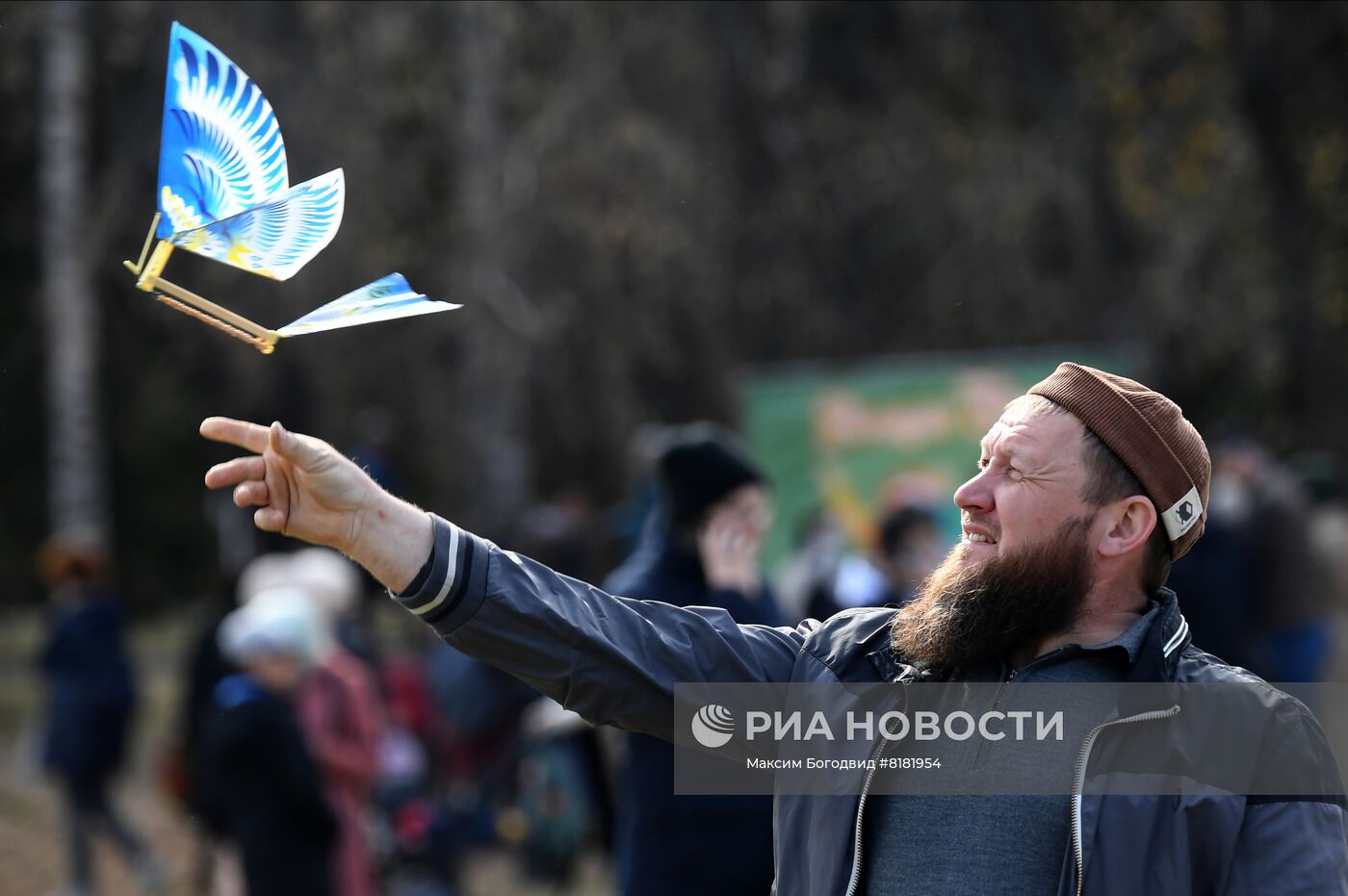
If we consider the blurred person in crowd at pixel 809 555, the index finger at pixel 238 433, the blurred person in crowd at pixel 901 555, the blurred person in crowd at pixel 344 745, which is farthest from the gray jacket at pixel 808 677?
the blurred person in crowd at pixel 809 555

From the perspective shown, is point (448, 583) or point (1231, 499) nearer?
point (448, 583)

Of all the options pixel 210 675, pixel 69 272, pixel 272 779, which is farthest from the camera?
pixel 69 272

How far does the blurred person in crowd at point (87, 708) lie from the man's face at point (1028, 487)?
647 cm

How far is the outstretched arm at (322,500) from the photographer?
6.52ft

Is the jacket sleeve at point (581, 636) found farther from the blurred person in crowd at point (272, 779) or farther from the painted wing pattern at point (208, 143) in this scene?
the blurred person in crowd at point (272, 779)

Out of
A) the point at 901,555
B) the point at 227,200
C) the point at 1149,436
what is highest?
the point at 227,200

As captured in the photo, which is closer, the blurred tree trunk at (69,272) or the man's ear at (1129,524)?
the man's ear at (1129,524)

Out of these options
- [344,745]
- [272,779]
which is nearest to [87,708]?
[344,745]

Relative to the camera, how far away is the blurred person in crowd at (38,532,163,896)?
25.5 ft

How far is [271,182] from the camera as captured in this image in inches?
79.2

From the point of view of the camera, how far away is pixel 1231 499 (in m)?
9.30

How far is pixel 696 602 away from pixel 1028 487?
1.87m

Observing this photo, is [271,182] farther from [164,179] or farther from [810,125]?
[810,125]

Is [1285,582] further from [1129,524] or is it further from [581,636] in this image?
[581,636]
